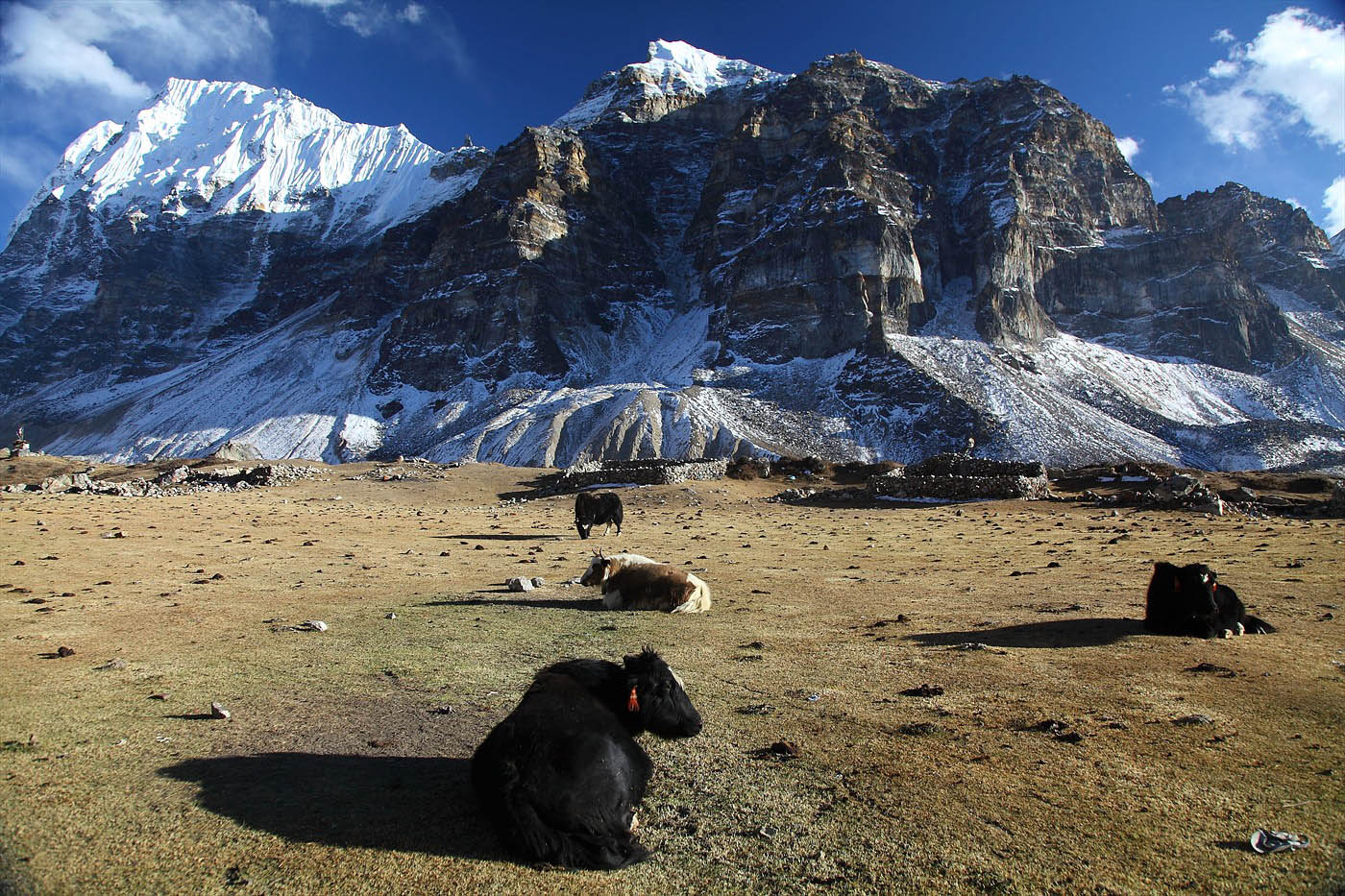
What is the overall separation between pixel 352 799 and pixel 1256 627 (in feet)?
32.1

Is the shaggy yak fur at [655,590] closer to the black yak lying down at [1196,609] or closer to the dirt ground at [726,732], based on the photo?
the dirt ground at [726,732]

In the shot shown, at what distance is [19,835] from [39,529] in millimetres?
19525

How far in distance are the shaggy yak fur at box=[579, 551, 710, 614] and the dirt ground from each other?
417mm

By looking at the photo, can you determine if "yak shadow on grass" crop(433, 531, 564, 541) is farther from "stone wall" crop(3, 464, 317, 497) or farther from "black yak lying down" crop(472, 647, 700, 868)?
"stone wall" crop(3, 464, 317, 497)

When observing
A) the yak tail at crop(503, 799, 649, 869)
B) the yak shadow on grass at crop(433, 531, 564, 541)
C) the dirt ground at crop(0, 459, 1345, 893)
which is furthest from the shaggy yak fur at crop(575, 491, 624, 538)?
the yak tail at crop(503, 799, 649, 869)

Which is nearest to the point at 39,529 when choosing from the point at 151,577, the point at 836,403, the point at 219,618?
the point at 151,577

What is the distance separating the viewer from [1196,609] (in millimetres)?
8250

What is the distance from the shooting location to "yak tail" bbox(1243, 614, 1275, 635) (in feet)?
27.3

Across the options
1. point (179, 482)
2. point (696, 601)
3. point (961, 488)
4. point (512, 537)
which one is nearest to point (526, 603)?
point (696, 601)

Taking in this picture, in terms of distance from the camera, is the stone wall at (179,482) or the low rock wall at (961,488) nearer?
the low rock wall at (961,488)

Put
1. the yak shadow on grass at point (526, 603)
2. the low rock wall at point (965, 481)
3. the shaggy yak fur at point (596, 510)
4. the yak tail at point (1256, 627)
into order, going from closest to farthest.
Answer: the yak tail at point (1256, 627) → the yak shadow on grass at point (526, 603) → the shaggy yak fur at point (596, 510) → the low rock wall at point (965, 481)

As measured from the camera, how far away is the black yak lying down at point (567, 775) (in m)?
3.93

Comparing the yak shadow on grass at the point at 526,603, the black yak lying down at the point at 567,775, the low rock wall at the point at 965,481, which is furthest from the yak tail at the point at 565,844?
the low rock wall at the point at 965,481

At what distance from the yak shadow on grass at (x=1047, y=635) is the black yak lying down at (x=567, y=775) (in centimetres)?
503
